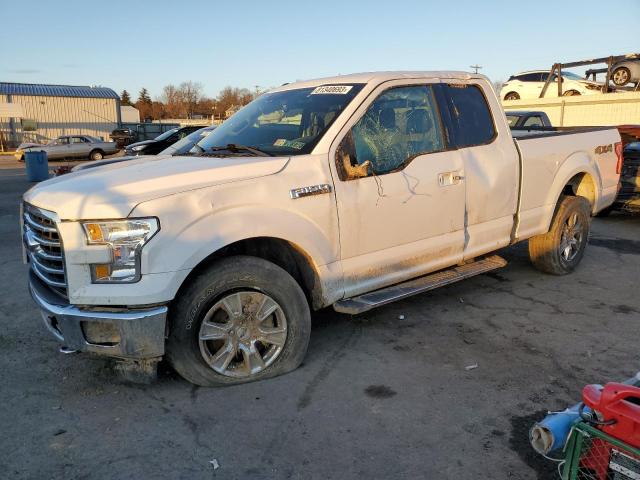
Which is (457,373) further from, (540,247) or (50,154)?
(50,154)

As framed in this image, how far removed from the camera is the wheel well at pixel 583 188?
19.8 ft

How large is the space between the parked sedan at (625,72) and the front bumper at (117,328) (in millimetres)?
19851

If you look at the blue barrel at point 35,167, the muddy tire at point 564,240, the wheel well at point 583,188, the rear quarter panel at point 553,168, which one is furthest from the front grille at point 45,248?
the blue barrel at point 35,167

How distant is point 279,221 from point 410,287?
4.48 feet

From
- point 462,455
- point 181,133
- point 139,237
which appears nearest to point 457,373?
point 462,455

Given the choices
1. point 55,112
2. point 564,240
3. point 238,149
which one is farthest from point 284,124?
point 55,112

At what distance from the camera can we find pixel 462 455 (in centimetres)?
273

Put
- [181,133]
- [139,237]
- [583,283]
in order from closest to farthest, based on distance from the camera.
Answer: [139,237] < [583,283] < [181,133]

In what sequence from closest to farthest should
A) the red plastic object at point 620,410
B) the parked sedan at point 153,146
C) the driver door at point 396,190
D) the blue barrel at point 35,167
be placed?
the red plastic object at point 620,410, the driver door at point 396,190, the parked sedan at point 153,146, the blue barrel at point 35,167

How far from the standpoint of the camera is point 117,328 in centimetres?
299

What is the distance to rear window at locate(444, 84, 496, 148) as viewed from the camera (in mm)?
4504

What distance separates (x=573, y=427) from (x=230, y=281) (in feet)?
6.52

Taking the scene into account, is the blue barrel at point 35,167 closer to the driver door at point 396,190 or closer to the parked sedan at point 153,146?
the parked sedan at point 153,146

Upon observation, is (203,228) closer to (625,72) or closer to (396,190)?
(396,190)
